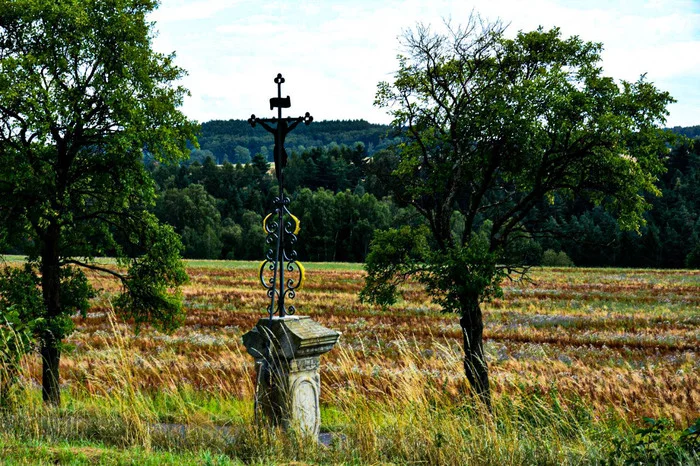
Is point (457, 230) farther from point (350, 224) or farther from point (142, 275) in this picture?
point (142, 275)

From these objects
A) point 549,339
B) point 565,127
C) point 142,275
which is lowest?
point 549,339

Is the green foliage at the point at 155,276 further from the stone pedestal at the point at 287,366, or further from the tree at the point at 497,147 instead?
the stone pedestal at the point at 287,366

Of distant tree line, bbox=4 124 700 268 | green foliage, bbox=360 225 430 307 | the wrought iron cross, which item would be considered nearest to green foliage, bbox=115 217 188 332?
green foliage, bbox=360 225 430 307

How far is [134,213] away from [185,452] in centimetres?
855

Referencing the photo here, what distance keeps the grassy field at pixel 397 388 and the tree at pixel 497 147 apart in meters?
1.89

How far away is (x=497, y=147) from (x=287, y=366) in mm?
8437

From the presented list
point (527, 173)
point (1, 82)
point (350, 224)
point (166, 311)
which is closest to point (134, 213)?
point (166, 311)

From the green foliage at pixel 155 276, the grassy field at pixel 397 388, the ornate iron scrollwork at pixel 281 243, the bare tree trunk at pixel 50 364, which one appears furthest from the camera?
the green foliage at pixel 155 276

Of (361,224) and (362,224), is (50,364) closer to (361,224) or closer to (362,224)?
(362,224)

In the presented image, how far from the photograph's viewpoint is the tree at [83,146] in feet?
41.1

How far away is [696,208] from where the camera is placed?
350 ft

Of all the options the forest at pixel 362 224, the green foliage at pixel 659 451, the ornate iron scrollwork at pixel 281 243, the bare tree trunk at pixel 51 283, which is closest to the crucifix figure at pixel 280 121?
the ornate iron scrollwork at pixel 281 243

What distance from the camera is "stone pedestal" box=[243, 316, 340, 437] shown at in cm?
748

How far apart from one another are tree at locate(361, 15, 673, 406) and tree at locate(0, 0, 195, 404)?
4.87 meters
